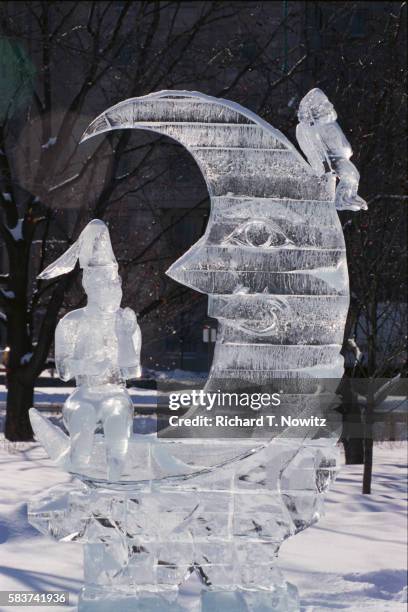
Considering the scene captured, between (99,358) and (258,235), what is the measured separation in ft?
2.97

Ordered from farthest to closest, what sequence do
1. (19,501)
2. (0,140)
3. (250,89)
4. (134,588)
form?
(250,89), (0,140), (19,501), (134,588)

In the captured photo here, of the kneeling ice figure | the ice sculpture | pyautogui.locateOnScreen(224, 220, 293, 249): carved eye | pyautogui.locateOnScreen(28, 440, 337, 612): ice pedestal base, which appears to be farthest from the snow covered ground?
pyautogui.locateOnScreen(224, 220, 293, 249): carved eye

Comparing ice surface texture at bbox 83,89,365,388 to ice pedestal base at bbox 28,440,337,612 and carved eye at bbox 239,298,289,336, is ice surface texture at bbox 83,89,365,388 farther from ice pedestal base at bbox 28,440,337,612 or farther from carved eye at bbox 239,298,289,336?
ice pedestal base at bbox 28,440,337,612

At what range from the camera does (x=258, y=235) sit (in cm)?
411

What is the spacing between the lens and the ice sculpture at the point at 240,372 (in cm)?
392

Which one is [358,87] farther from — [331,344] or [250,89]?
[331,344]

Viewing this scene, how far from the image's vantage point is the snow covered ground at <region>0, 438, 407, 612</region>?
15.9 feet

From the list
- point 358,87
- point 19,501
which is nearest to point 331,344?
point 19,501

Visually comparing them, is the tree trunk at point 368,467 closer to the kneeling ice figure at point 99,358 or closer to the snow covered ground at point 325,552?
the snow covered ground at point 325,552

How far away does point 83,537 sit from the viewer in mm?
3922

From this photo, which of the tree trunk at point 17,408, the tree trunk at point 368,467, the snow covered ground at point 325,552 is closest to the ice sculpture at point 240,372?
the snow covered ground at point 325,552

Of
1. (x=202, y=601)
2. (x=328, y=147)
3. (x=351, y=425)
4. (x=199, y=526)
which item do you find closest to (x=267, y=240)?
(x=328, y=147)

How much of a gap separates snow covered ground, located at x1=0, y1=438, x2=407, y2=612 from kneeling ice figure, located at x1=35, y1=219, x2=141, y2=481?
0.88 meters

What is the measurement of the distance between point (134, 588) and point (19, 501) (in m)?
2.76
